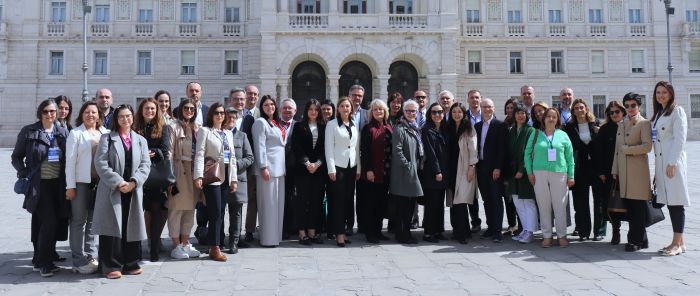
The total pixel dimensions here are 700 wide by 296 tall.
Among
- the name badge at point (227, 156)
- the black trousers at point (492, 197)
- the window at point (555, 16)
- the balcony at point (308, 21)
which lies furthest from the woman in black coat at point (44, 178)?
the window at point (555, 16)

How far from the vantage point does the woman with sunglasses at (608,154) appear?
8.44 metres

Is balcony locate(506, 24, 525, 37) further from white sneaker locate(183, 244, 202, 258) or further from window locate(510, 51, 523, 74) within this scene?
white sneaker locate(183, 244, 202, 258)

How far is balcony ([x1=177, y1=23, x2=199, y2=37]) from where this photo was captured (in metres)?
34.3

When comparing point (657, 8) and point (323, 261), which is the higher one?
point (657, 8)

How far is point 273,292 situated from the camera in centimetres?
596

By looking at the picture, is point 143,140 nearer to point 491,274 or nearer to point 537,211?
point 491,274

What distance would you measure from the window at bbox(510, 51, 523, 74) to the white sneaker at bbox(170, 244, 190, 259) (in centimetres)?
3110

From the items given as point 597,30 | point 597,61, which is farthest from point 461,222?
A: point 597,30

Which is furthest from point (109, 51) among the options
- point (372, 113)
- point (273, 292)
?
point (273, 292)

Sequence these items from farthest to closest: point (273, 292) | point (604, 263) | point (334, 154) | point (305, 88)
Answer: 1. point (305, 88)
2. point (334, 154)
3. point (604, 263)
4. point (273, 292)

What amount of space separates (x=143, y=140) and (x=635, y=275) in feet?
21.2

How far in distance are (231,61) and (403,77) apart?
11263 millimetres

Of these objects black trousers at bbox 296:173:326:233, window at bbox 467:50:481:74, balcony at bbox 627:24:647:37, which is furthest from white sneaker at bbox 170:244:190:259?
balcony at bbox 627:24:647:37

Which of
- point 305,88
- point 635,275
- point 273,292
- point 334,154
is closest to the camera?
point 273,292
